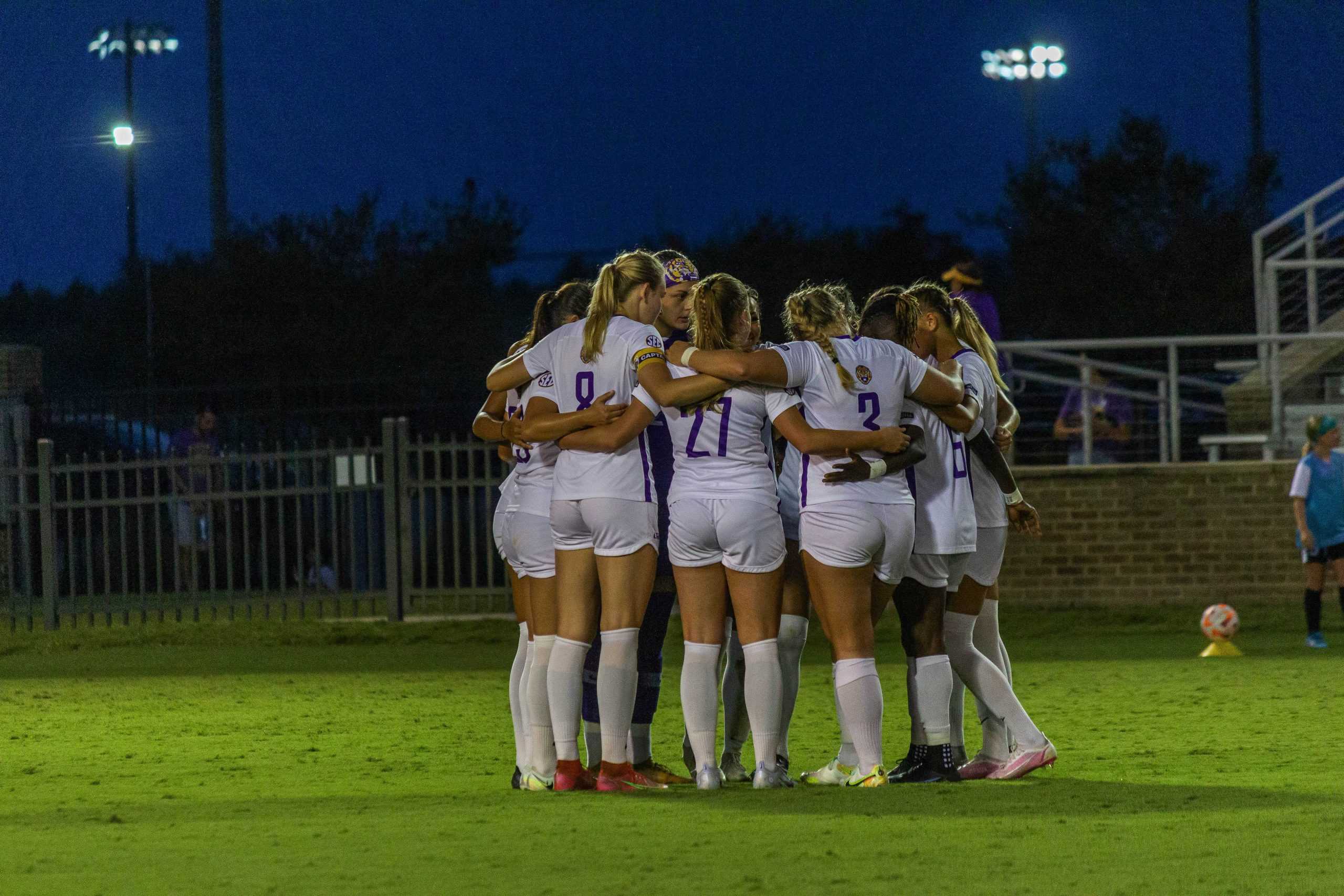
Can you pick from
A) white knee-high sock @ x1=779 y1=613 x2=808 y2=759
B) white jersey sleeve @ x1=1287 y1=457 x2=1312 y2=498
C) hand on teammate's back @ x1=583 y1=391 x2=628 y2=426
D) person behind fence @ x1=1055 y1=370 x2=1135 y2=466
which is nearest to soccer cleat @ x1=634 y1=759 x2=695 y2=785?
white knee-high sock @ x1=779 y1=613 x2=808 y2=759

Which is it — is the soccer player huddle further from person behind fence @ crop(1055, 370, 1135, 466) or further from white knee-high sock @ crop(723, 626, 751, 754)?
person behind fence @ crop(1055, 370, 1135, 466)

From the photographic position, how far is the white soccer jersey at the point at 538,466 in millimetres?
7125

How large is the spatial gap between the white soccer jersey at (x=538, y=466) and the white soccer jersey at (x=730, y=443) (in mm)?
500

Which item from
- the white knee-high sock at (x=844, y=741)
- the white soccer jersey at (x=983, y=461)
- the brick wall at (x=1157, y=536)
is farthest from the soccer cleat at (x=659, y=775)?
the brick wall at (x=1157, y=536)

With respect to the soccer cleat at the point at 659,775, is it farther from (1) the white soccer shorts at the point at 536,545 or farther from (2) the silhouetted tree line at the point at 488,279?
(2) the silhouetted tree line at the point at 488,279

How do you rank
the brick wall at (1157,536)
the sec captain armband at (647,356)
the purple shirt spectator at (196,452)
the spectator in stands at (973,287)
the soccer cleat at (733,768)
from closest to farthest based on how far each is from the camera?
1. the sec captain armband at (647,356)
2. the soccer cleat at (733,768)
3. the spectator in stands at (973,287)
4. the brick wall at (1157,536)
5. the purple shirt spectator at (196,452)

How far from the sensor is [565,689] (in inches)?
275

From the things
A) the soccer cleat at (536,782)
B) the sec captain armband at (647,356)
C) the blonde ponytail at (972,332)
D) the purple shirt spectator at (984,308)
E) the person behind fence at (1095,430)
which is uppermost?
the purple shirt spectator at (984,308)

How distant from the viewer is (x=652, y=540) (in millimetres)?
6926

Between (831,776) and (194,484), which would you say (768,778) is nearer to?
(831,776)

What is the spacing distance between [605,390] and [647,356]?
26 cm

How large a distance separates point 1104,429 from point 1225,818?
10825 millimetres

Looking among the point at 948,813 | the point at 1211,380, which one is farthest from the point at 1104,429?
the point at 948,813

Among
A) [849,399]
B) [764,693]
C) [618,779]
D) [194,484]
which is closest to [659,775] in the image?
[618,779]
